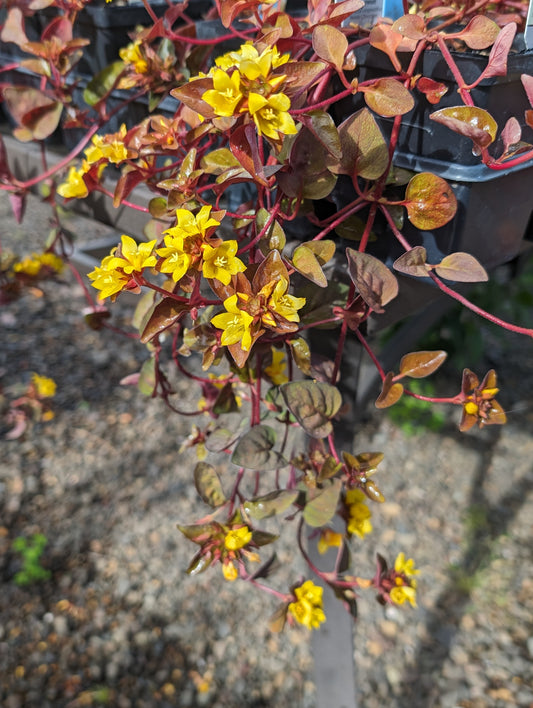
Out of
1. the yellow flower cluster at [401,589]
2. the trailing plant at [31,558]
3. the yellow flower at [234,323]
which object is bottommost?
the trailing plant at [31,558]

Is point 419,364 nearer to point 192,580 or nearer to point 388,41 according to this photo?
point 388,41

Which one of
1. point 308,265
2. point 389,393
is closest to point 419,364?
point 389,393

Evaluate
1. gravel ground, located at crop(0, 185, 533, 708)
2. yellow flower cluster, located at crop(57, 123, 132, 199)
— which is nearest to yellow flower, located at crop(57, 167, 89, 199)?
yellow flower cluster, located at crop(57, 123, 132, 199)

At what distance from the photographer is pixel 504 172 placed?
475 millimetres

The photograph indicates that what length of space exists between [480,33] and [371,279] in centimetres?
20

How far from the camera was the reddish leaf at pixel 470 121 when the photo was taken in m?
0.39

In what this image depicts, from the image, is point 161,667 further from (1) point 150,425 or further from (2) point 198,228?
(2) point 198,228

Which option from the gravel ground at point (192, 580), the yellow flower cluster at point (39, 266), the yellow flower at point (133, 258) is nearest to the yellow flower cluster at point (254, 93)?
the yellow flower at point (133, 258)

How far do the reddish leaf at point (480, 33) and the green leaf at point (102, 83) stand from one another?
1.32 ft

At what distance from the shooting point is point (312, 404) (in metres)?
0.48

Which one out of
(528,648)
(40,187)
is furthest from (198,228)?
(528,648)

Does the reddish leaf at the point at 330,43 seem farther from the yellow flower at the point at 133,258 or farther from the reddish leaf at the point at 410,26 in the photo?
the yellow flower at the point at 133,258

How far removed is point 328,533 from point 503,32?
0.48 meters

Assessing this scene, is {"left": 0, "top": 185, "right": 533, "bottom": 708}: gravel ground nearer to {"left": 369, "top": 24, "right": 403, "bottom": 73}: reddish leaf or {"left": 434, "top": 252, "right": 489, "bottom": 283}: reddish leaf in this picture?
{"left": 434, "top": 252, "right": 489, "bottom": 283}: reddish leaf
